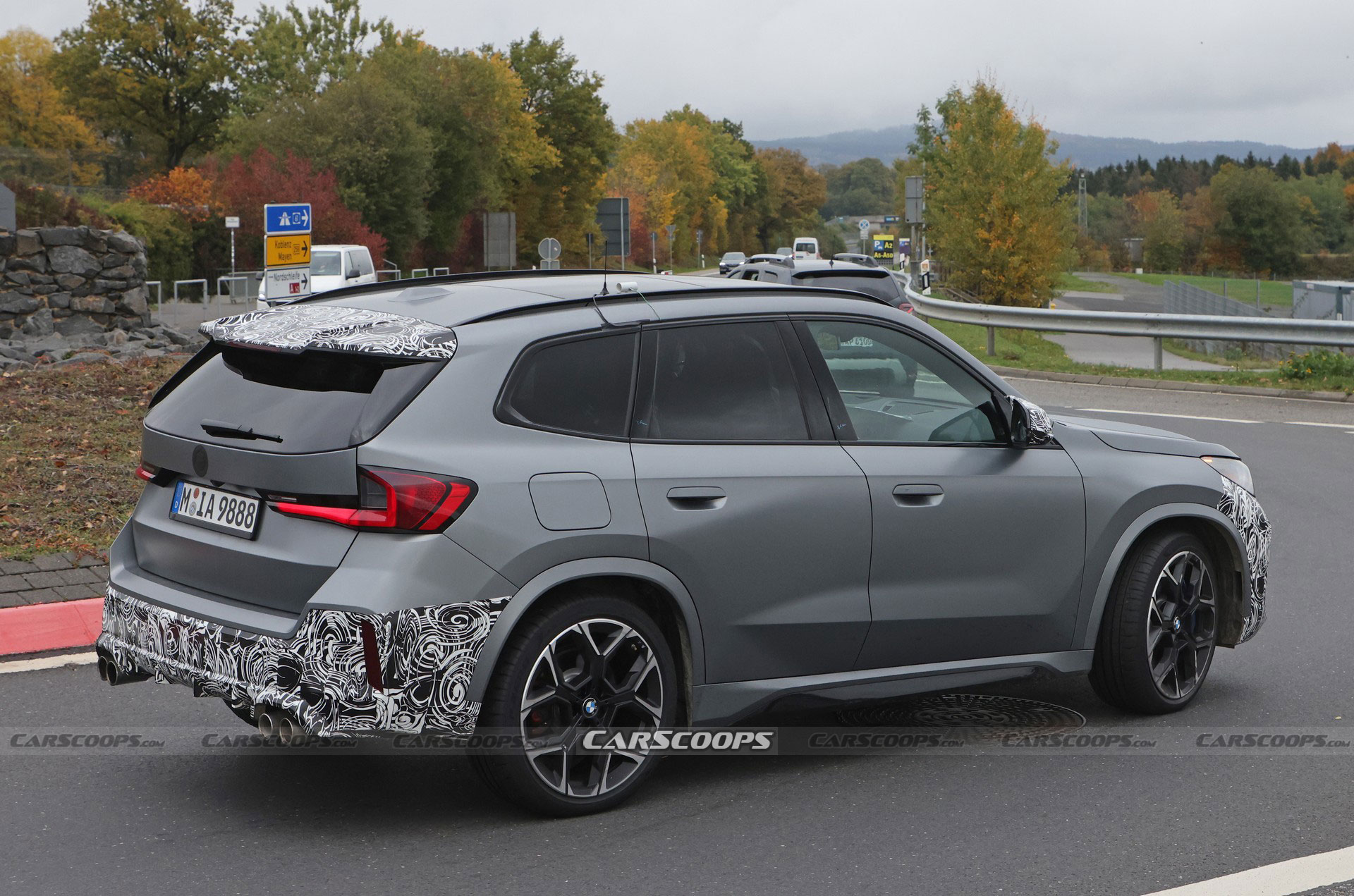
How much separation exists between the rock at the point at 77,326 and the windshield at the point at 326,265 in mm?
8848

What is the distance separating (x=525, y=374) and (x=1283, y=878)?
8.41ft

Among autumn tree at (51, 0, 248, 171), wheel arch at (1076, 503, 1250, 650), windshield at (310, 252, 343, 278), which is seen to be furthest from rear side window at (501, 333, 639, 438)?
autumn tree at (51, 0, 248, 171)

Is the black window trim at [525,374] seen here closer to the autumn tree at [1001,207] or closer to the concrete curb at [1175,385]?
the concrete curb at [1175,385]

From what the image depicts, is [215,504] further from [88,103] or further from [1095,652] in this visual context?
[88,103]

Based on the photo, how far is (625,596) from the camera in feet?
15.1

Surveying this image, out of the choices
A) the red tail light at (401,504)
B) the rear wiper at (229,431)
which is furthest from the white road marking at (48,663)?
the red tail light at (401,504)

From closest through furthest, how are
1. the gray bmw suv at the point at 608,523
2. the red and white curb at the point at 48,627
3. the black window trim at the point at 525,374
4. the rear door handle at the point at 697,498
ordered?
the gray bmw suv at the point at 608,523
the black window trim at the point at 525,374
the rear door handle at the point at 697,498
the red and white curb at the point at 48,627

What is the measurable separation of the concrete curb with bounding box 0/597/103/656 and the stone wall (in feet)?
49.5

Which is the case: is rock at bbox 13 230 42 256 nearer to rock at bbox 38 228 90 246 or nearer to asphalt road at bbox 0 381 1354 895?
rock at bbox 38 228 90 246

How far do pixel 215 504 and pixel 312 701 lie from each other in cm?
75

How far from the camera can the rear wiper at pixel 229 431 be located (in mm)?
4426

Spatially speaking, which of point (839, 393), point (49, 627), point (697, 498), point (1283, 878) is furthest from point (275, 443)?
point (1283, 878)

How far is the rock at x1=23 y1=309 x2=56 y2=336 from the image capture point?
21438 mm

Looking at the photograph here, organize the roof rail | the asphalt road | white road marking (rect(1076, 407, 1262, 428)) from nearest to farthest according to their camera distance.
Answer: the asphalt road
the roof rail
white road marking (rect(1076, 407, 1262, 428))
